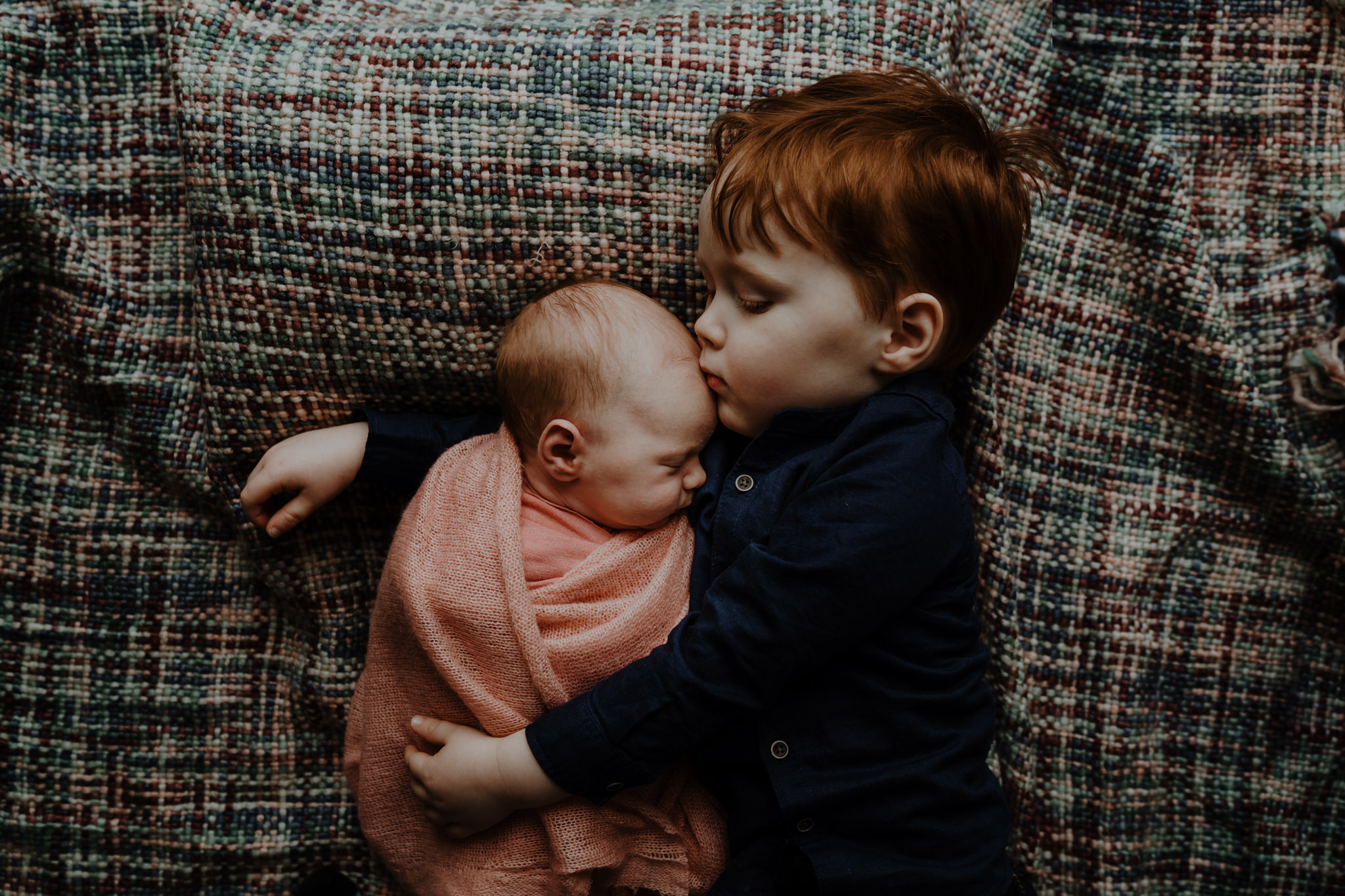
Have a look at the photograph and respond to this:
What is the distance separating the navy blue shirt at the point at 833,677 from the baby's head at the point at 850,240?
0.06 meters

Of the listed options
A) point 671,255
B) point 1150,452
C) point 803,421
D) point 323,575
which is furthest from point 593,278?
point 1150,452

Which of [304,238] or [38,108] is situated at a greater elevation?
[38,108]

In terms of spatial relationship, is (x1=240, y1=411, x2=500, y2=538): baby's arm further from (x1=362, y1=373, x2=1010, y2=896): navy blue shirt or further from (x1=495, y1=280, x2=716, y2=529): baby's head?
(x1=362, y1=373, x2=1010, y2=896): navy blue shirt

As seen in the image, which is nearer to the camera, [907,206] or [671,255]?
[907,206]

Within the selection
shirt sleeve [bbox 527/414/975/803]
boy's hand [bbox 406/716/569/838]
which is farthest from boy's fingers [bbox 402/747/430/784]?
shirt sleeve [bbox 527/414/975/803]

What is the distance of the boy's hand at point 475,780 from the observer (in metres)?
1.04

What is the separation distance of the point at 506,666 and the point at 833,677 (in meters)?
0.40

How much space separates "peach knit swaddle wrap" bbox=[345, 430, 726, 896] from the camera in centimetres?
107

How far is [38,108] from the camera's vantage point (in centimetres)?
124

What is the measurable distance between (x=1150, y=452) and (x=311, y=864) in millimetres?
1409

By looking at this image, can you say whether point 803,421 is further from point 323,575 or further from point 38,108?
point 38,108

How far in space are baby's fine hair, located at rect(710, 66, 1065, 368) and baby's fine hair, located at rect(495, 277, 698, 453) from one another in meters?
0.15

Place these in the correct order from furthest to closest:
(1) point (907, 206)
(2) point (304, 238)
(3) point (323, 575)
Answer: (3) point (323, 575) → (2) point (304, 238) → (1) point (907, 206)

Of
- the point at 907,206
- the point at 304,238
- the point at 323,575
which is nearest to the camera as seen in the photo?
the point at 907,206
